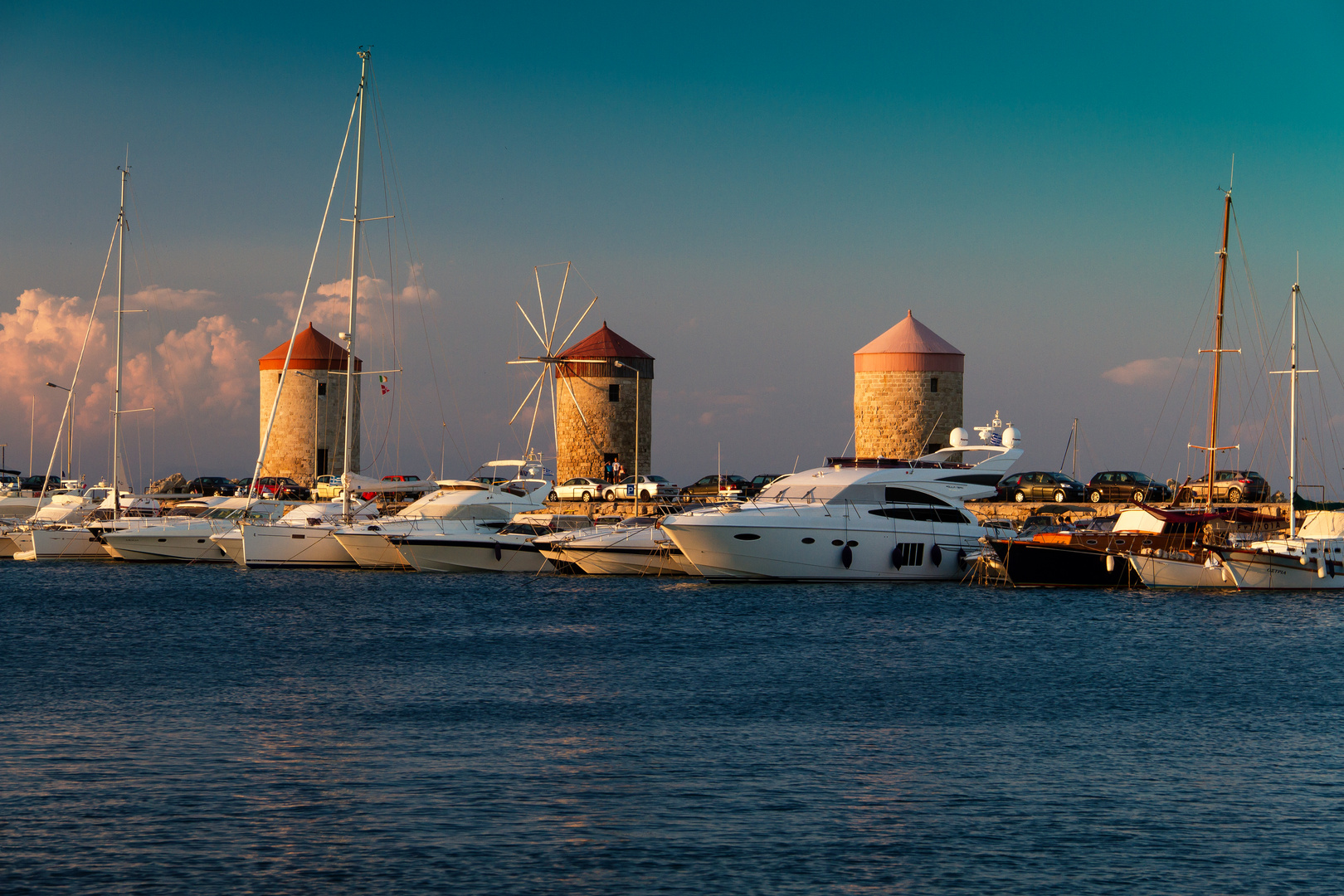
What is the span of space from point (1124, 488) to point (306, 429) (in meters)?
41.8

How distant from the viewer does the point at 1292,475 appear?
1341 inches

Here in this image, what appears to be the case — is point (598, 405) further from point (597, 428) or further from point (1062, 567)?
point (1062, 567)

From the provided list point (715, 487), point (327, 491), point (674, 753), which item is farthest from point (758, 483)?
point (674, 753)

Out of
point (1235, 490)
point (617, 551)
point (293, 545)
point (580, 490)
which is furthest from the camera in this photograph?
point (580, 490)

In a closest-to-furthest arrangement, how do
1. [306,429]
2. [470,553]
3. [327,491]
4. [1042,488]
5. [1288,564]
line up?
[1288,564] < [470,553] < [1042,488] < [327,491] < [306,429]

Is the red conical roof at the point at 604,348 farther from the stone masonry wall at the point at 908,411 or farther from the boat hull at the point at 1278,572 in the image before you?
the boat hull at the point at 1278,572

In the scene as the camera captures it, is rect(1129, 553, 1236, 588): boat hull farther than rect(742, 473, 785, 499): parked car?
No

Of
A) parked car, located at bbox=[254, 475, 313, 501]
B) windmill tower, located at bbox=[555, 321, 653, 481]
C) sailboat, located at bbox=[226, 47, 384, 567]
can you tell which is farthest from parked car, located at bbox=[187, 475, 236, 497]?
sailboat, located at bbox=[226, 47, 384, 567]

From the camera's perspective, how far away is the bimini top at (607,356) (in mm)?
67812

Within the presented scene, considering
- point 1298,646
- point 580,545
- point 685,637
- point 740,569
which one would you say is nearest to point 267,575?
point 580,545

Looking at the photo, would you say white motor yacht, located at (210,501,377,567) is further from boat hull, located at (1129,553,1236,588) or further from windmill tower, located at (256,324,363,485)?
windmill tower, located at (256,324,363,485)

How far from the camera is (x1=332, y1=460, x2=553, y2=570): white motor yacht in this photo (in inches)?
1503

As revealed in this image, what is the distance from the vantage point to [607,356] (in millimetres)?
67750

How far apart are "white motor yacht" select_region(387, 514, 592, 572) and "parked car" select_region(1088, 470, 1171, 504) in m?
22.0
